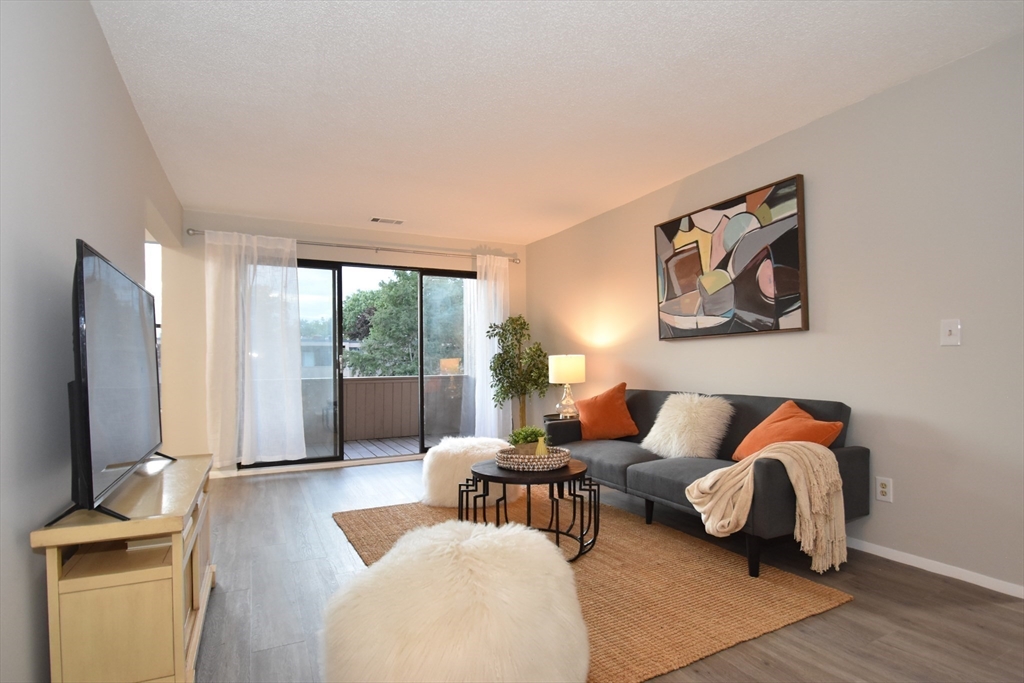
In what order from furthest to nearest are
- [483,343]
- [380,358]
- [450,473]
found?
[380,358]
[483,343]
[450,473]

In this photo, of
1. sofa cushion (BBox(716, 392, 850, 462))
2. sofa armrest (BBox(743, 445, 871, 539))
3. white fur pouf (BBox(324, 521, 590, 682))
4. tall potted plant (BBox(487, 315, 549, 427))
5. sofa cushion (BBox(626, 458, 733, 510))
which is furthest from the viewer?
tall potted plant (BBox(487, 315, 549, 427))

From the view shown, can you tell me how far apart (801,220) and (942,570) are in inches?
78.5

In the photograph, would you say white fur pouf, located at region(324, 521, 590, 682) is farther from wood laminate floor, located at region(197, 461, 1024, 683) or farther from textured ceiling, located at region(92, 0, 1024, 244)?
textured ceiling, located at region(92, 0, 1024, 244)

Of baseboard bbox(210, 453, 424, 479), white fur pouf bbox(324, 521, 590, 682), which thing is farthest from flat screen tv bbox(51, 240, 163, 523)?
baseboard bbox(210, 453, 424, 479)

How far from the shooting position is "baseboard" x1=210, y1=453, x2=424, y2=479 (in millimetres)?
5266

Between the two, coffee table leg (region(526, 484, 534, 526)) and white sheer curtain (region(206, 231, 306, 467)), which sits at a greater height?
white sheer curtain (region(206, 231, 306, 467))

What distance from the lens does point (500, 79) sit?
2846mm

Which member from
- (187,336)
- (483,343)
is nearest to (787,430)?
(483,343)

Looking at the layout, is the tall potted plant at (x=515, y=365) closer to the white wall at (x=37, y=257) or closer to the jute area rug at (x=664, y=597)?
the jute area rug at (x=664, y=597)

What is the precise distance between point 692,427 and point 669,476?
0.59 m

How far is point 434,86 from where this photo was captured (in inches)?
115

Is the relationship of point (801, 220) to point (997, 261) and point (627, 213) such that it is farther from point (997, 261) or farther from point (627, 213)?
point (627, 213)

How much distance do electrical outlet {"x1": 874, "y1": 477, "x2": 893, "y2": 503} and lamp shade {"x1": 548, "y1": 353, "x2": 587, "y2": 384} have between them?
257 centimetres

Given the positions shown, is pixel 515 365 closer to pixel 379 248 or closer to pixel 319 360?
pixel 379 248
